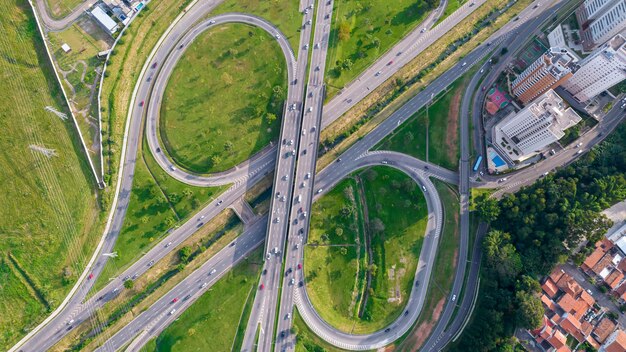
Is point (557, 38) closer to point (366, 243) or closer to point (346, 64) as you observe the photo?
point (346, 64)

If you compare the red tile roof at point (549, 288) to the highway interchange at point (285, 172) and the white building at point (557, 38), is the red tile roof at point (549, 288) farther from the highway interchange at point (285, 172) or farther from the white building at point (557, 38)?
the white building at point (557, 38)

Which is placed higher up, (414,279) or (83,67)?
(83,67)

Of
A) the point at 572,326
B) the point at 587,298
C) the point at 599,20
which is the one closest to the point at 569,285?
the point at 587,298

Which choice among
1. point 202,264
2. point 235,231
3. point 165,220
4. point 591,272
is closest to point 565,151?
point 591,272

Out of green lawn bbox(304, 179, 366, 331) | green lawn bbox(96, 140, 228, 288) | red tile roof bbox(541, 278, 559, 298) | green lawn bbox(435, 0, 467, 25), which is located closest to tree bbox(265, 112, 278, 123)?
green lawn bbox(96, 140, 228, 288)

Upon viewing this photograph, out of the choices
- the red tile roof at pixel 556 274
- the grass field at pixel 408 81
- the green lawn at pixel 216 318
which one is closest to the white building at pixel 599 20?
the grass field at pixel 408 81

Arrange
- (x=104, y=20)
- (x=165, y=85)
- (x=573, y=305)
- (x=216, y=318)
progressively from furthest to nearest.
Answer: (x=104, y=20) → (x=165, y=85) → (x=216, y=318) → (x=573, y=305)

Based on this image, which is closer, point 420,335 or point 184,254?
point 420,335
